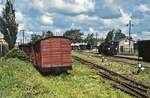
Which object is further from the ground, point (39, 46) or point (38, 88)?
point (39, 46)

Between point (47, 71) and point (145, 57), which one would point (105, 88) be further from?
point (145, 57)

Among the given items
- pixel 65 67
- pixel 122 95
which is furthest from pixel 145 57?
pixel 122 95

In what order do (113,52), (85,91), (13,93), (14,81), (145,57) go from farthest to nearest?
(113,52)
(145,57)
(14,81)
(85,91)
(13,93)

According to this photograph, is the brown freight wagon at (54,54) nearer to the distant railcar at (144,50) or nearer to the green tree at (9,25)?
the distant railcar at (144,50)

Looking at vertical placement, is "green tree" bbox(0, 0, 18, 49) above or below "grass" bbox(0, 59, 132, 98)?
above

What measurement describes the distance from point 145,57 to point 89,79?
1849cm

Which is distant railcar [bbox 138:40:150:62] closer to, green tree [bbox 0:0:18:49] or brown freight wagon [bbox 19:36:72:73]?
brown freight wagon [bbox 19:36:72:73]

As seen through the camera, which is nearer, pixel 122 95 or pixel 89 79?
pixel 122 95

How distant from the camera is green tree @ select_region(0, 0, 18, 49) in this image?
227 ft

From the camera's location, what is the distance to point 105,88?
72.4 ft

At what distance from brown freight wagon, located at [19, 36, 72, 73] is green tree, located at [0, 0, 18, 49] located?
3708 centimetres

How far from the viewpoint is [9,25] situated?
70688mm

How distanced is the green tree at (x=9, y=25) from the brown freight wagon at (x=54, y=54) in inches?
1460

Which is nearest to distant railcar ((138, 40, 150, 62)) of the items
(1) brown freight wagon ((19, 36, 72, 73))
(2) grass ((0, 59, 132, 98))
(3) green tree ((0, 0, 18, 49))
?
(1) brown freight wagon ((19, 36, 72, 73))
